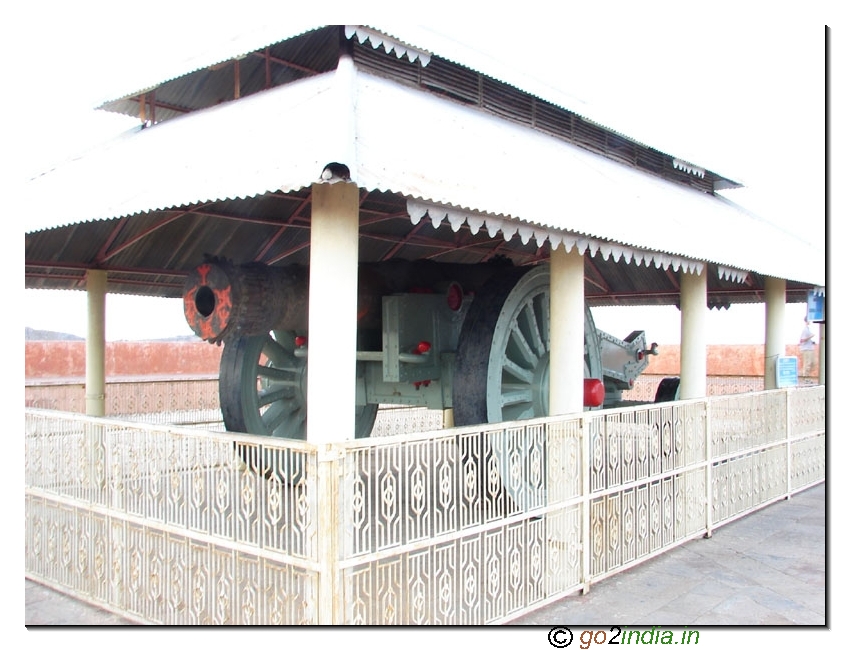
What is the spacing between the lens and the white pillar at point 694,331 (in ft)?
26.8

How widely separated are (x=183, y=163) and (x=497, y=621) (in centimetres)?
375

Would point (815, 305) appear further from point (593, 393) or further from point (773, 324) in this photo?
point (593, 393)

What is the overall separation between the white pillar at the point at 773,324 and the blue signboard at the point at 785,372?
11 centimetres

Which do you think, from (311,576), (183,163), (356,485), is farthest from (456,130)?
(311,576)

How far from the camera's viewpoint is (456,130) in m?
5.96

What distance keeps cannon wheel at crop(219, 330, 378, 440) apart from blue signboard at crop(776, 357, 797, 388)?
5389 mm

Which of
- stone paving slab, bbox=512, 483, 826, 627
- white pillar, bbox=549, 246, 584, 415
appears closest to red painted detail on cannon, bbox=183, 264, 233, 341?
white pillar, bbox=549, 246, 584, 415

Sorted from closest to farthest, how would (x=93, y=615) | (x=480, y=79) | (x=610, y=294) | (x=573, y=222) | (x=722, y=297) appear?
1. (x=93, y=615)
2. (x=573, y=222)
3. (x=480, y=79)
4. (x=722, y=297)
5. (x=610, y=294)

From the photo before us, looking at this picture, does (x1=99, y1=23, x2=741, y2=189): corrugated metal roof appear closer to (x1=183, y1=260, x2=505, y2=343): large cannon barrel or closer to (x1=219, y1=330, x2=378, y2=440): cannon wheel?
(x1=183, y1=260, x2=505, y2=343): large cannon barrel

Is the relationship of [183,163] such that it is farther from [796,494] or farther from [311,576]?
[796,494]

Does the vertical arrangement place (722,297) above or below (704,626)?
above

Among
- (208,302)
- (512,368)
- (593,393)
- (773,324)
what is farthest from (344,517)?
(773,324)

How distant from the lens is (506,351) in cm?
777

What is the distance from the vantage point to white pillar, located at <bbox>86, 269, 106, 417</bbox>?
8438 millimetres
